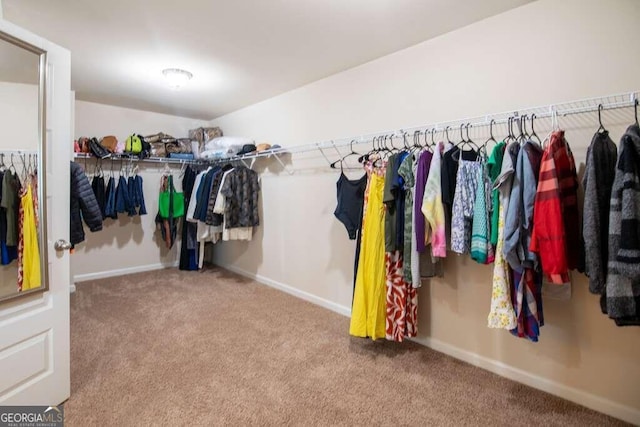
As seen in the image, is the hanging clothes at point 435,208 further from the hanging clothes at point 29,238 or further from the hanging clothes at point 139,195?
the hanging clothes at point 139,195

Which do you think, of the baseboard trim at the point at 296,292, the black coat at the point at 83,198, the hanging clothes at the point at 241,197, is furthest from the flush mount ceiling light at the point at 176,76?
the baseboard trim at the point at 296,292

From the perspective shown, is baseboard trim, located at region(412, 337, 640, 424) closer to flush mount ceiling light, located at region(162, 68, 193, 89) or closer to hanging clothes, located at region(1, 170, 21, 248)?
hanging clothes, located at region(1, 170, 21, 248)

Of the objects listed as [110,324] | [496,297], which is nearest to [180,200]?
[110,324]

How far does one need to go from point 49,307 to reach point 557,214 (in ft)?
8.48

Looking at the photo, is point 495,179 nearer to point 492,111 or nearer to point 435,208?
point 435,208

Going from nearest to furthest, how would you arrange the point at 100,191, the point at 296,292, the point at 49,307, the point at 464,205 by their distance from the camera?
1. the point at 49,307
2. the point at 464,205
3. the point at 296,292
4. the point at 100,191

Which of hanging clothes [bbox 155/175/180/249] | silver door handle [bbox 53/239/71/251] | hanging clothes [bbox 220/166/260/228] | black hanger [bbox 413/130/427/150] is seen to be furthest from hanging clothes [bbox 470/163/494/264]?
hanging clothes [bbox 155/175/180/249]

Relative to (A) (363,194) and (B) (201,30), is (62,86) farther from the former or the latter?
(A) (363,194)

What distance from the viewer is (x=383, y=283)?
2338mm

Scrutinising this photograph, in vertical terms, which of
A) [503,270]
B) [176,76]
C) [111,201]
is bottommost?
[503,270]

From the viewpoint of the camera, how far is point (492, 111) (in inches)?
83.0

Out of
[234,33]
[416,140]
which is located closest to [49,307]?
[234,33]

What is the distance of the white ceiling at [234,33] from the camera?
6.67ft

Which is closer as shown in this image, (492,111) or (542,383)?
(542,383)
